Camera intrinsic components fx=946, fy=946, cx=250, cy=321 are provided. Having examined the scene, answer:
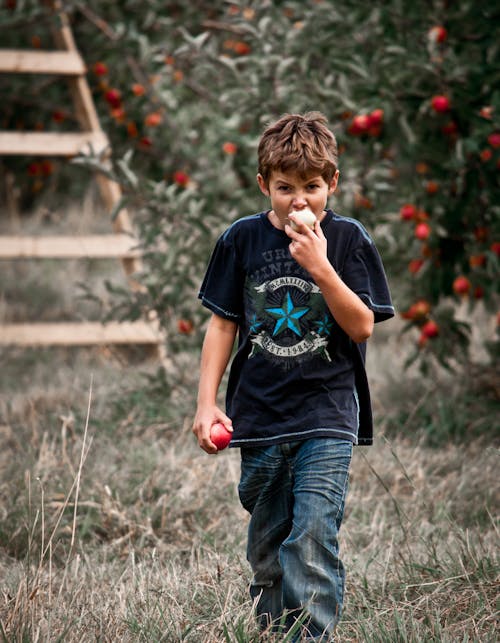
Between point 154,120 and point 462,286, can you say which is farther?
point 154,120

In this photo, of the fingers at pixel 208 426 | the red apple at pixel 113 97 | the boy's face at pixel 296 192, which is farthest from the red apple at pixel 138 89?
the fingers at pixel 208 426

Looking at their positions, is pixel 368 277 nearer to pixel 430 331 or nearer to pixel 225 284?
pixel 225 284

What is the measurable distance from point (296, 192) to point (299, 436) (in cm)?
54

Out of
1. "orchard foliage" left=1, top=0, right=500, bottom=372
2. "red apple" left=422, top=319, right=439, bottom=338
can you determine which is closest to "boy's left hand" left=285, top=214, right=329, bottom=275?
"orchard foliage" left=1, top=0, right=500, bottom=372

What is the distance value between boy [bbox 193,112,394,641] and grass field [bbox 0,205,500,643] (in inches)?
5.9

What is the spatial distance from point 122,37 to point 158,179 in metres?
0.88

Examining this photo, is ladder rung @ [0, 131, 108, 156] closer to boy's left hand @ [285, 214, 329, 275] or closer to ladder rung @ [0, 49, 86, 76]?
ladder rung @ [0, 49, 86, 76]

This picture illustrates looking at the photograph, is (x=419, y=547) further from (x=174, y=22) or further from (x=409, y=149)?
(x=174, y=22)

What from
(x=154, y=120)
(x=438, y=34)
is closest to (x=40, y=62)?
(x=154, y=120)

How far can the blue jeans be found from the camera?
207 cm

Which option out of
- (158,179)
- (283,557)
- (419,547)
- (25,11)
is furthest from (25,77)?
(283,557)

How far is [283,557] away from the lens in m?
2.09

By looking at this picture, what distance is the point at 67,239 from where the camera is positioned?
5.30 metres

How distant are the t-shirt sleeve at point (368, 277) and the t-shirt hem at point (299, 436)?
0.28 meters
